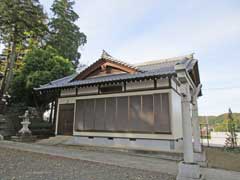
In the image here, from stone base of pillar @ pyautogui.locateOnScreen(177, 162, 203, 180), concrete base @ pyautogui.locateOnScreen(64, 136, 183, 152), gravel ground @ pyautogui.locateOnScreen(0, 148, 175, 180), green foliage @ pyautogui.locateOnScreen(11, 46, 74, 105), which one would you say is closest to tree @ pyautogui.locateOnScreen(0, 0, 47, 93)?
green foliage @ pyautogui.locateOnScreen(11, 46, 74, 105)

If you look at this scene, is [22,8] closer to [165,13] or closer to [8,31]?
[8,31]

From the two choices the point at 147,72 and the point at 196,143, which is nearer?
the point at 196,143

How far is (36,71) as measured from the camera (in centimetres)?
1564

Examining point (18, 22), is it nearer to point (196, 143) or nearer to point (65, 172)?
point (65, 172)

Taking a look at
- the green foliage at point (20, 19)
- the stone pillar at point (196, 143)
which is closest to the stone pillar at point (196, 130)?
the stone pillar at point (196, 143)

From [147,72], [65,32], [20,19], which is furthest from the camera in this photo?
[65,32]

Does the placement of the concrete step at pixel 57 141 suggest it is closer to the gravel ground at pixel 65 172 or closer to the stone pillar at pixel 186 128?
the gravel ground at pixel 65 172

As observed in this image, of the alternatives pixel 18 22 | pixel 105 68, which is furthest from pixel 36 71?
pixel 105 68

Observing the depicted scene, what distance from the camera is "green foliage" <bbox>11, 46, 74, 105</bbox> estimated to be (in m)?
15.6

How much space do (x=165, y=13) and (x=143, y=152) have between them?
6936mm

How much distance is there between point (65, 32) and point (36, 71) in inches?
296

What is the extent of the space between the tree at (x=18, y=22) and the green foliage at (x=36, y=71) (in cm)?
105

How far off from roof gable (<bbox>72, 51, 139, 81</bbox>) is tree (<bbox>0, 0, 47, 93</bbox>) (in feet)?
29.0

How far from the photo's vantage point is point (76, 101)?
11.3 metres
